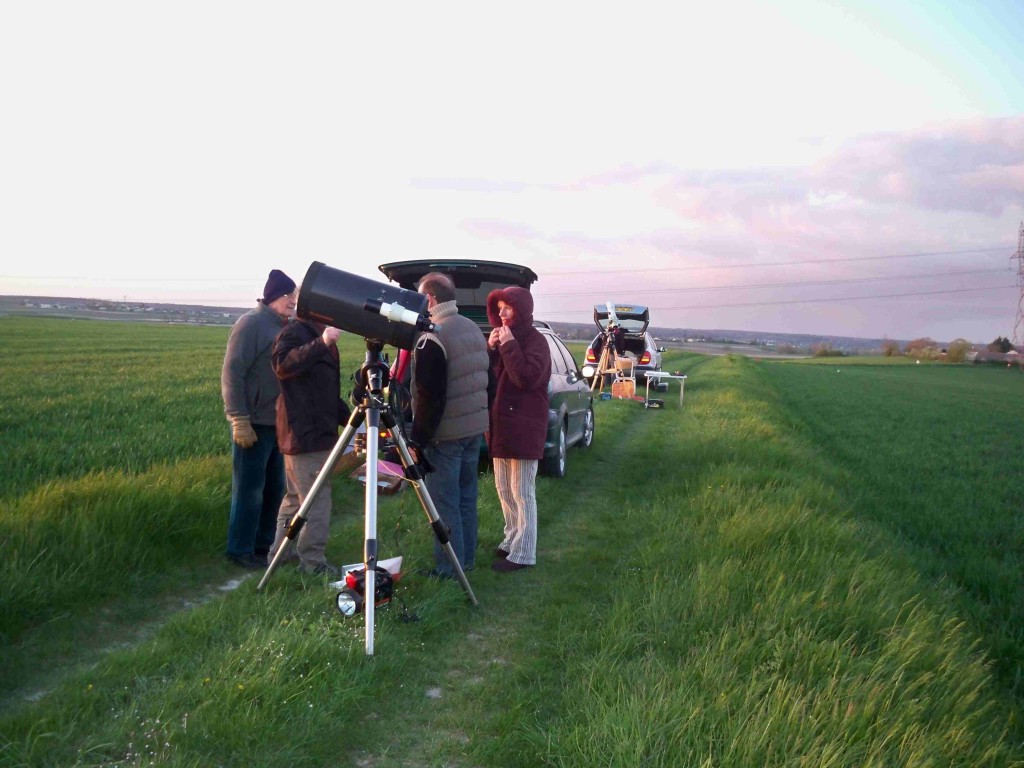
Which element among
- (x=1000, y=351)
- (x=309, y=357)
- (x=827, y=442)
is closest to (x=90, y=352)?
(x=827, y=442)

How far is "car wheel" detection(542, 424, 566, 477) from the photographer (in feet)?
26.8

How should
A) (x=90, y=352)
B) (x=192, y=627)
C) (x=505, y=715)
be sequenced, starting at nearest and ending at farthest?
(x=505, y=715) < (x=192, y=627) < (x=90, y=352)

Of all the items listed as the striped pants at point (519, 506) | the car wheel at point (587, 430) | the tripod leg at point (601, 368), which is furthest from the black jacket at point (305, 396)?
the tripod leg at point (601, 368)

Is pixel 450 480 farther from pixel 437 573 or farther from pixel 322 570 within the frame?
pixel 322 570

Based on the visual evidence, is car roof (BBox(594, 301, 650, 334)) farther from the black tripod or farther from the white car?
the black tripod

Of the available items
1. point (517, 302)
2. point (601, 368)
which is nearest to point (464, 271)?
point (517, 302)

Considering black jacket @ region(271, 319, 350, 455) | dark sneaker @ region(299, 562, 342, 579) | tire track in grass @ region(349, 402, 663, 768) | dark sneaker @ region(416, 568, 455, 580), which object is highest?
black jacket @ region(271, 319, 350, 455)

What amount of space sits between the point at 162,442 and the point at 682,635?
22.3 ft

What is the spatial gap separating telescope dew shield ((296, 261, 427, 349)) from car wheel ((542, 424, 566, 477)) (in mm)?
4558

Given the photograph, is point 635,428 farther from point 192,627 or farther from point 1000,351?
point 1000,351

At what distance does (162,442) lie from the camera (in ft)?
27.8

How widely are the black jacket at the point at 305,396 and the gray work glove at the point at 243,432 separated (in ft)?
1.08

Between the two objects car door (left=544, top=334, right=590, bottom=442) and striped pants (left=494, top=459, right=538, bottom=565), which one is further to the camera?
car door (left=544, top=334, right=590, bottom=442)

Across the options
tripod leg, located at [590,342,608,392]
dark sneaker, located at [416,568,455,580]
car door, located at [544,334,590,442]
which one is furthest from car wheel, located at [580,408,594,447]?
tripod leg, located at [590,342,608,392]
